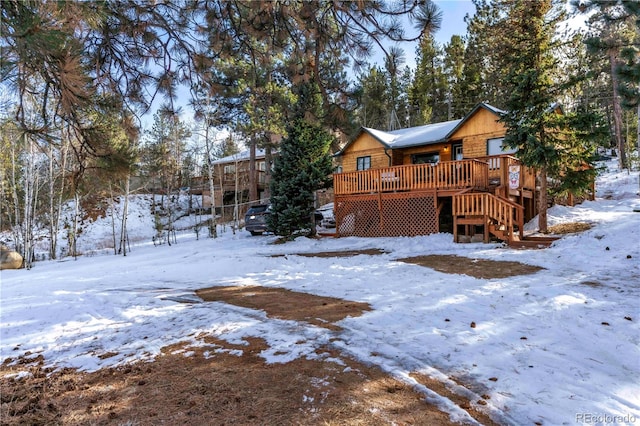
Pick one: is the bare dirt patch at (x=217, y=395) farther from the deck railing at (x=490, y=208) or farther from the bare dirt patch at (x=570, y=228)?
the bare dirt patch at (x=570, y=228)

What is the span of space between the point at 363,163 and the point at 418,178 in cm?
720

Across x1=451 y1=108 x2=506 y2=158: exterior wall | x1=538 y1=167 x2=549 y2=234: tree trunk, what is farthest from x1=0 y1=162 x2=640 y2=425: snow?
x1=451 y1=108 x2=506 y2=158: exterior wall

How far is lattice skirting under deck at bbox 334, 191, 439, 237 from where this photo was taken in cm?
1258

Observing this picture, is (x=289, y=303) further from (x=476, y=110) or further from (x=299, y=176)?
(x=476, y=110)

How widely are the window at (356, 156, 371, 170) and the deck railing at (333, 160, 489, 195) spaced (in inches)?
209

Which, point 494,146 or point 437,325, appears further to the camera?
point 494,146

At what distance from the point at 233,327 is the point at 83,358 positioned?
4.87 ft

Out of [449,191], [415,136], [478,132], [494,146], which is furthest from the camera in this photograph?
[415,136]

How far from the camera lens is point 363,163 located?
775 inches

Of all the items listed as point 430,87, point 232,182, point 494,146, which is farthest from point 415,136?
point 232,182

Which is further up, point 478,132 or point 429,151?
point 478,132

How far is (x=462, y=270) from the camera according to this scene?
7.00 m

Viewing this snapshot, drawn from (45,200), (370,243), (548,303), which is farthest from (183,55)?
(45,200)

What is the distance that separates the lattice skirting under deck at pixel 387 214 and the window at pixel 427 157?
5.64 metres
